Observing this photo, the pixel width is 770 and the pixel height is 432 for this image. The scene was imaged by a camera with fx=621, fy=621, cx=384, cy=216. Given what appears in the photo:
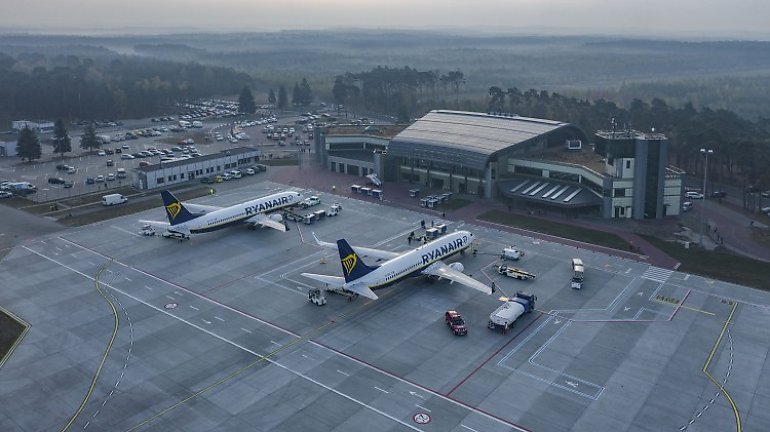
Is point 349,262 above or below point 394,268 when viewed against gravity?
above

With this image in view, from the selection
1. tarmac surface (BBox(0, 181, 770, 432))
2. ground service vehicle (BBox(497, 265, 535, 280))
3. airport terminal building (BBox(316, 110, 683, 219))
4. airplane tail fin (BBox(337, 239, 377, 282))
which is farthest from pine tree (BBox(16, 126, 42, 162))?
ground service vehicle (BBox(497, 265, 535, 280))

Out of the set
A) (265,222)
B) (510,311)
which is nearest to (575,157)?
(265,222)

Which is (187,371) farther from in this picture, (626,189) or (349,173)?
(349,173)

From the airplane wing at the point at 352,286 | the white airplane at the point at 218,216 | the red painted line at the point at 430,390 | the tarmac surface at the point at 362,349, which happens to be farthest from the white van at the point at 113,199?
the red painted line at the point at 430,390

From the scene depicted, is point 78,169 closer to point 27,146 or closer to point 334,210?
point 27,146

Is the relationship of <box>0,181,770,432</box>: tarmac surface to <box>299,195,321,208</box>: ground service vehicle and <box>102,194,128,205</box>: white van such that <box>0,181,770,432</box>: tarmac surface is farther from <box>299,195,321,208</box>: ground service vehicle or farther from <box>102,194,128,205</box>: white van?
<box>102,194,128,205</box>: white van

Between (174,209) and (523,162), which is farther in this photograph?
(523,162)

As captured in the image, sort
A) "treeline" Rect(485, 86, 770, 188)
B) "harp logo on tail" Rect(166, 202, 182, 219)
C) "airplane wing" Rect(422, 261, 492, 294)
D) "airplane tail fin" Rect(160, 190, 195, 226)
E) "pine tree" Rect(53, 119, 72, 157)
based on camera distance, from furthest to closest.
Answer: "pine tree" Rect(53, 119, 72, 157) → "treeline" Rect(485, 86, 770, 188) → "harp logo on tail" Rect(166, 202, 182, 219) → "airplane tail fin" Rect(160, 190, 195, 226) → "airplane wing" Rect(422, 261, 492, 294)
